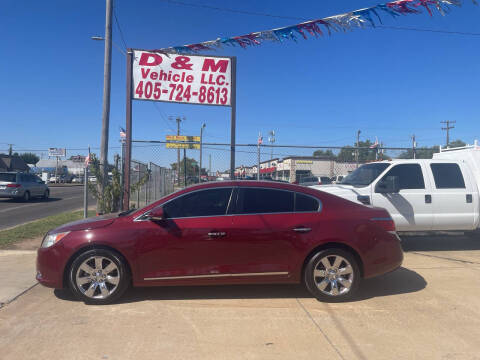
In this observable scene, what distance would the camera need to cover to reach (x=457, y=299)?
469cm

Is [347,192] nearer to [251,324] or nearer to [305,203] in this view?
[305,203]

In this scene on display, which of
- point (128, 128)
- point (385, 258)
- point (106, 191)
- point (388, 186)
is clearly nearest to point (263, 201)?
point (385, 258)

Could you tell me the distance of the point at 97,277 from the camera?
4.38 m

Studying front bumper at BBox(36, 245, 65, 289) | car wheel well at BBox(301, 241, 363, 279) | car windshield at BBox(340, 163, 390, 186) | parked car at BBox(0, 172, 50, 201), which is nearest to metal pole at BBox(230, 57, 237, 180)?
car windshield at BBox(340, 163, 390, 186)

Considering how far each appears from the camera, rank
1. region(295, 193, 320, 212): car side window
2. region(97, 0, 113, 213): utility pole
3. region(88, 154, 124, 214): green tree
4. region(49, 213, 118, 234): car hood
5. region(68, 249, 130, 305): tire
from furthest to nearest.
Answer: region(97, 0, 113, 213): utility pole < region(88, 154, 124, 214): green tree < region(295, 193, 320, 212): car side window < region(49, 213, 118, 234): car hood < region(68, 249, 130, 305): tire

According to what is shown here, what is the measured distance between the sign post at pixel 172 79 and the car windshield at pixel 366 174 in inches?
114

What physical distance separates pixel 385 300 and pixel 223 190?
262 cm

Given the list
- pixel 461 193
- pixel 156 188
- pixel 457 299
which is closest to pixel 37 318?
pixel 457 299

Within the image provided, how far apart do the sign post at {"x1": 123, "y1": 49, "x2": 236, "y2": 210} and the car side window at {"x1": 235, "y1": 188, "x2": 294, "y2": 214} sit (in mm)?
4122

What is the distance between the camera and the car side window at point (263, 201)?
4.63m

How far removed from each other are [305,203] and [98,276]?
2837 mm

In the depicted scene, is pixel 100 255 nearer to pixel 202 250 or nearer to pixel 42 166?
pixel 202 250

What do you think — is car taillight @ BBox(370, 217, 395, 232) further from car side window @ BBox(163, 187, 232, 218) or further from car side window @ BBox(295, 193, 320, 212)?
car side window @ BBox(163, 187, 232, 218)

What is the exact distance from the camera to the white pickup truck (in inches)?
282
